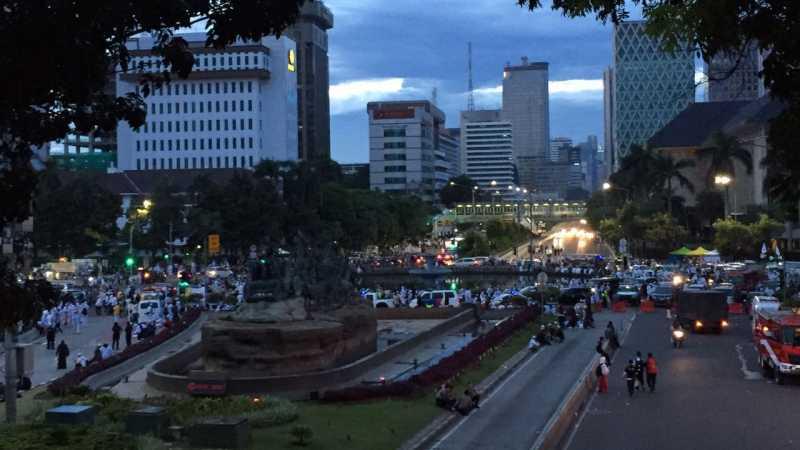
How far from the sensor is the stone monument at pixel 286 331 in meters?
26.6

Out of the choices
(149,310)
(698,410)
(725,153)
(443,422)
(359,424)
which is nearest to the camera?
(359,424)

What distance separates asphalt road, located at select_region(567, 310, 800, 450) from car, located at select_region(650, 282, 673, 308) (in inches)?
739


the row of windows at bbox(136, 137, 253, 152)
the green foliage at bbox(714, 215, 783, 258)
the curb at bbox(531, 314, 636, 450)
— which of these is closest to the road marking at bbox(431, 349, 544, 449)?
the curb at bbox(531, 314, 636, 450)

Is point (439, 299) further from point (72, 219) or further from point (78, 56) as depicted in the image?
point (78, 56)

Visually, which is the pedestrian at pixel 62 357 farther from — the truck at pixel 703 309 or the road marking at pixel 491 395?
the truck at pixel 703 309

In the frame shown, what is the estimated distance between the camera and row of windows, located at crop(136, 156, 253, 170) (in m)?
140

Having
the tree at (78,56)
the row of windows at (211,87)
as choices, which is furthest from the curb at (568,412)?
the row of windows at (211,87)

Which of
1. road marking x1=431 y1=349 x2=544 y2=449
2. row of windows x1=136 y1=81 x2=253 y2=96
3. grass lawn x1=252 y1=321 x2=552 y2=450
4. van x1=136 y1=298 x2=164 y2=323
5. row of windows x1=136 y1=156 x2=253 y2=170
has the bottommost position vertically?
road marking x1=431 y1=349 x2=544 y2=449

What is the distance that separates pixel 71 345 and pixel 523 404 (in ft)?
83.3

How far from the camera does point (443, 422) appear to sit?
70.0 feet

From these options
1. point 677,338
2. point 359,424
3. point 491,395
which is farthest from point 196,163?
point 359,424

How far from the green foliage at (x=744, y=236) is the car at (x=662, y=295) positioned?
23717 mm

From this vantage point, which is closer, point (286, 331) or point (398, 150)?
point (286, 331)

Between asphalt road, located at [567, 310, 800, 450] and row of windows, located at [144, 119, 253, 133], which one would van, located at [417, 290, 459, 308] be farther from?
row of windows, located at [144, 119, 253, 133]
